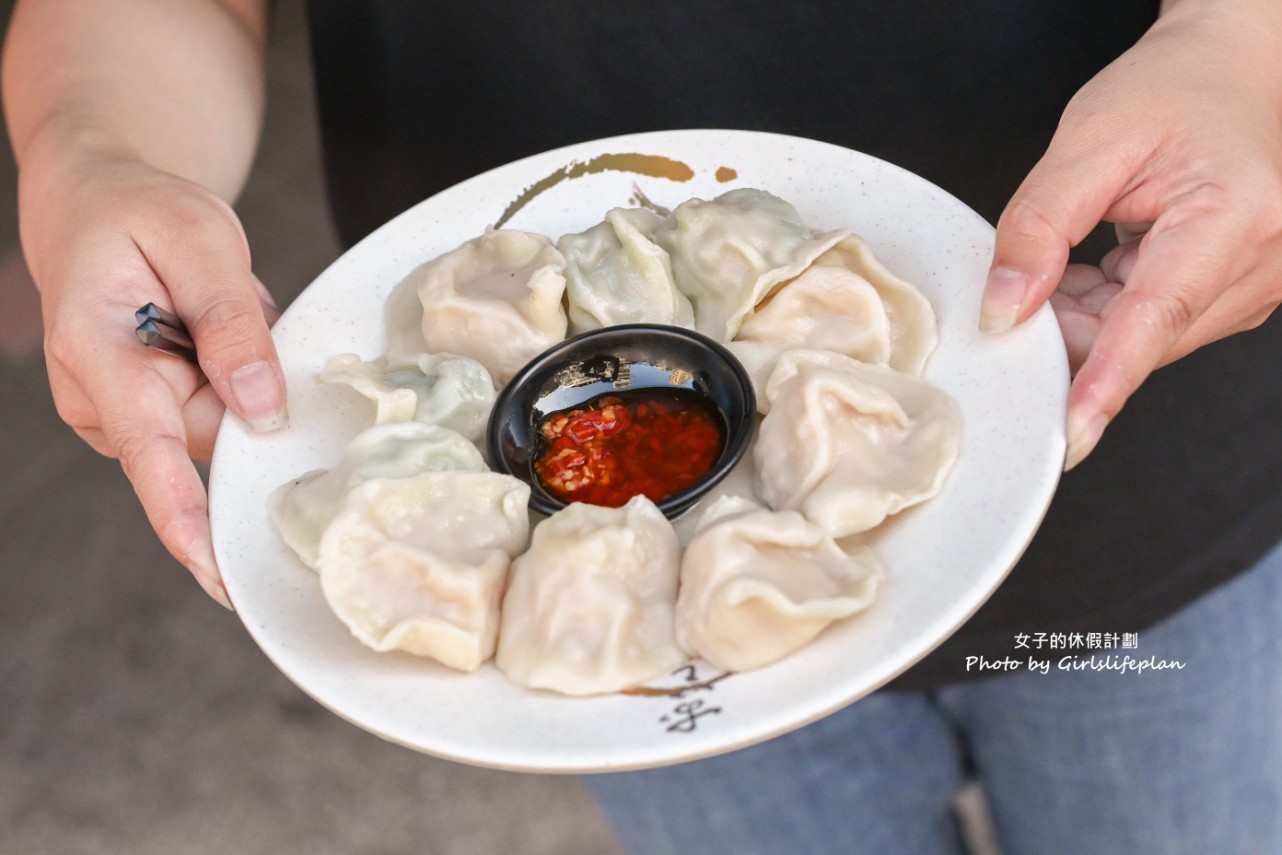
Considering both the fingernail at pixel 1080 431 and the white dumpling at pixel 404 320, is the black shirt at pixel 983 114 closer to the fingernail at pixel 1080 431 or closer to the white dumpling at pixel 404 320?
the white dumpling at pixel 404 320

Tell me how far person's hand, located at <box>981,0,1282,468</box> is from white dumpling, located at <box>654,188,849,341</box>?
49 cm

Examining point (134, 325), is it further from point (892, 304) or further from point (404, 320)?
point (892, 304)

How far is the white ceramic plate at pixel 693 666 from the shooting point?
175 cm

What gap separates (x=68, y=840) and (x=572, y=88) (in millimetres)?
3830

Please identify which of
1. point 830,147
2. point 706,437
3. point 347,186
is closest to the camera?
point 706,437

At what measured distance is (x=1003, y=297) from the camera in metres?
2.09

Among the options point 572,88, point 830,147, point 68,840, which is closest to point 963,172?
point 830,147

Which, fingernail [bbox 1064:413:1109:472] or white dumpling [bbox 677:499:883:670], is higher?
fingernail [bbox 1064:413:1109:472]

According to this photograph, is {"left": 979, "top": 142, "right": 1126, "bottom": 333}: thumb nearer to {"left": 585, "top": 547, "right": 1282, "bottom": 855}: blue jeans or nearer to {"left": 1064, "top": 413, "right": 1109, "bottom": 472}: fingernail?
{"left": 1064, "top": 413, "right": 1109, "bottom": 472}: fingernail

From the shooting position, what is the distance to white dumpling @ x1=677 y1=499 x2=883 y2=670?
1855mm

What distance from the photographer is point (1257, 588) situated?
2.88m

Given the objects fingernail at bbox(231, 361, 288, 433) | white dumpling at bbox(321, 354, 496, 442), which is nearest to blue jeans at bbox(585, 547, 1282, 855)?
white dumpling at bbox(321, 354, 496, 442)

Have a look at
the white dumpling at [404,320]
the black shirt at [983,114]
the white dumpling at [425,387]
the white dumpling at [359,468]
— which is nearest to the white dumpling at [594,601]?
the white dumpling at [359,468]

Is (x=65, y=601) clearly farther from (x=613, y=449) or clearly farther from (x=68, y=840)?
(x=613, y=449)
